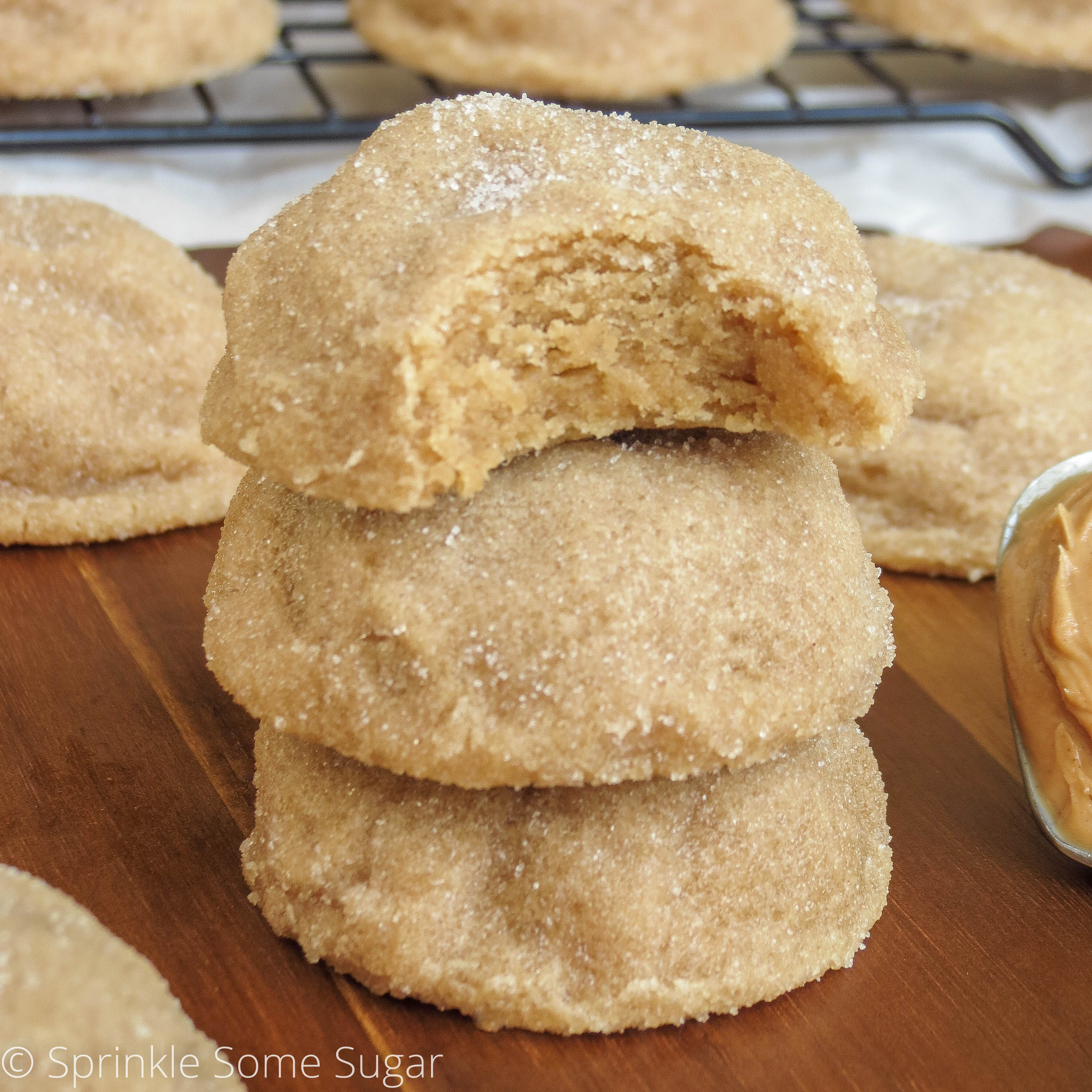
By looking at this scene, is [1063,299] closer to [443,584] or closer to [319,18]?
[443,584]

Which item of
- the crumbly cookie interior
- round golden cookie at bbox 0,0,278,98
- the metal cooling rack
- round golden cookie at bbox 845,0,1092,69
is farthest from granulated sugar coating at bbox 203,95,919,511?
round golden cookie at bbox 845,0,1092,69

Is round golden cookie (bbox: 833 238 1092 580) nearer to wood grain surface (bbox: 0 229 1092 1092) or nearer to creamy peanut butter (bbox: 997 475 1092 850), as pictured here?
wood grain surface (bbox: 0 229 1092 1092)

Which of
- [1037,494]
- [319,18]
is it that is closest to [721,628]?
[1037,494]

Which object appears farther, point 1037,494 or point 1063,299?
point 1063,299

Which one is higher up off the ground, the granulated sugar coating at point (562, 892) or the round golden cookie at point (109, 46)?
the round golden cookie at point (109, 46)

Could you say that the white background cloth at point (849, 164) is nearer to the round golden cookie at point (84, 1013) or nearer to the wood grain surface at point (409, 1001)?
the wood grain surface at point (409, 1001)

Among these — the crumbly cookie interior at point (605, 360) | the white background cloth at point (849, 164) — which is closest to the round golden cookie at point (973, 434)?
the white background cloth at point (849, 164)

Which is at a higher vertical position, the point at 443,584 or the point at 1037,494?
the point at 443,584
